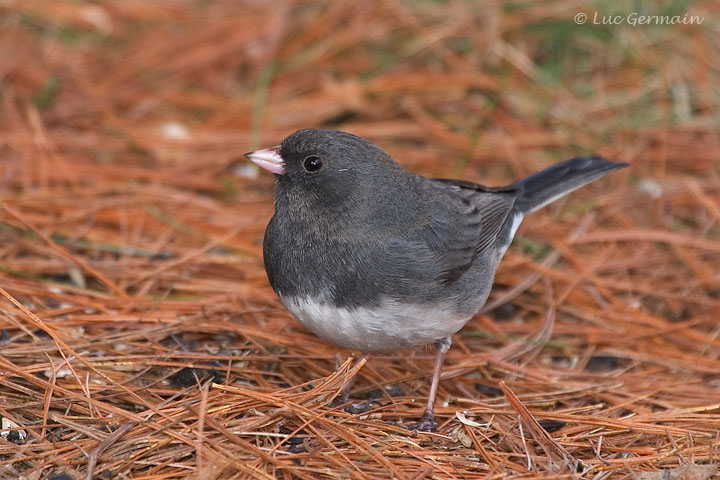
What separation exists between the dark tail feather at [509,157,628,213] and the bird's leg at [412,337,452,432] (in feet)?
2.96

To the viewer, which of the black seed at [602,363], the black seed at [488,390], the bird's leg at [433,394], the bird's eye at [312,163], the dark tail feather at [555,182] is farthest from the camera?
the dark tail feather at [555,182]

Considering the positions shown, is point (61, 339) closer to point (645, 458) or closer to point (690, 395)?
point (645, 458)

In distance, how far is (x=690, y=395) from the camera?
3.27 m

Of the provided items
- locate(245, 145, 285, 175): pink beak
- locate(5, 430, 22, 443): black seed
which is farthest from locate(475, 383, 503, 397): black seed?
locate(5, 430, 22, 443): black seed

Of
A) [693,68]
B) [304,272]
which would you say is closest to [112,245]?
[304,272]

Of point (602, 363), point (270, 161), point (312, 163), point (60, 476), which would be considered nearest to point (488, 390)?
point (602, 363)

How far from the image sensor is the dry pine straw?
2.76m

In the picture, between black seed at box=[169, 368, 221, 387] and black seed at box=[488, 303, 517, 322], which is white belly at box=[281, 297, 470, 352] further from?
black seed at box=[488, 303, 517, 322]

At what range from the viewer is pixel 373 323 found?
282 centimetres

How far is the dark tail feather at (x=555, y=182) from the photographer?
3855 mm

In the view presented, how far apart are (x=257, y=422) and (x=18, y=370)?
0.91 m

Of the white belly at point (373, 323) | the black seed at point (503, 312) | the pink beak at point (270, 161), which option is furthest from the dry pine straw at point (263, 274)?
the pink beak at point (270, 161)

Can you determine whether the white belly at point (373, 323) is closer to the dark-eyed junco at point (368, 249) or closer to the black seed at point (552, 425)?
the dark-eyed junco at point (368, 249)

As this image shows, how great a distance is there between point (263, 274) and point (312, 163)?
0.96 m
